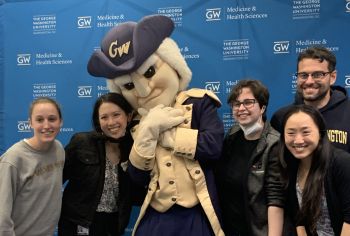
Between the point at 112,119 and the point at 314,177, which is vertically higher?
the point at 112,119

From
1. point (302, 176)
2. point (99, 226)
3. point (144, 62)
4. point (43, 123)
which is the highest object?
point (144, 62)

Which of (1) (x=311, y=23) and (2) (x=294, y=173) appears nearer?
(2) (x=294, y=173)

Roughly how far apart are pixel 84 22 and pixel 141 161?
1.35 meters

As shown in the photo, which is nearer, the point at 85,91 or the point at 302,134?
the point at 302,134

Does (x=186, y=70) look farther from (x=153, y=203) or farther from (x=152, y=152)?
(x=153, y=203)

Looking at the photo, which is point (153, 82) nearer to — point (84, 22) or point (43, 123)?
point (43, 123)

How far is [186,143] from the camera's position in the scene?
1916 mm

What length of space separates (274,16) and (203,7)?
0.45 metres

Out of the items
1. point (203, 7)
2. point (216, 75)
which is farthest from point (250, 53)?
point (203, 7)

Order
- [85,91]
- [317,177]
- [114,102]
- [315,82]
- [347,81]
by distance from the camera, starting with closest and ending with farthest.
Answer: [317,177] < [315,82] < [114,102] < [347,81] < [85,91]

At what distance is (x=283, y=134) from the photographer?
1.78 meters

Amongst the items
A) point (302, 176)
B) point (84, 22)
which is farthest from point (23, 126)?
point (302, 176)

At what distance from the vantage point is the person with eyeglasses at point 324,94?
184 cm

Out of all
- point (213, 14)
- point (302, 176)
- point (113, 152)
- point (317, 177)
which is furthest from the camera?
point (213, 14)
